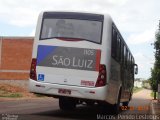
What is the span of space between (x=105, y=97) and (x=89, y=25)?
96.1 inches

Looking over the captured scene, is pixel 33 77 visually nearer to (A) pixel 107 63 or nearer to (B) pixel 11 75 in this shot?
(A) pixel 107 63

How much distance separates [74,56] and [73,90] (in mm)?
1111

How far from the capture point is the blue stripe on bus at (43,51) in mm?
15406

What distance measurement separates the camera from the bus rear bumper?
48.7 ft

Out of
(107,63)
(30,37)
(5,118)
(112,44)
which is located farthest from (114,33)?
(30,37)

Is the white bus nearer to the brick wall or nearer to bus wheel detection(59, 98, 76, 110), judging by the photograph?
bus wheel detection(59, 98, 76, 110)

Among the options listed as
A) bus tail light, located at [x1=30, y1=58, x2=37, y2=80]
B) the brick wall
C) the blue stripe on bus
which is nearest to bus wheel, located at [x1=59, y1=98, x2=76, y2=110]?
bus tail light, located at [x1=30, y1=58, x2=37, y2=80]

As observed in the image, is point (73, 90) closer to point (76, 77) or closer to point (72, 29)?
point (76, 77)

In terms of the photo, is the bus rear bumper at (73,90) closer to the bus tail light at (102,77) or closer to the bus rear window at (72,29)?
the bus tail light at (102,77)

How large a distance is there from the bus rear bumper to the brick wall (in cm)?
4542

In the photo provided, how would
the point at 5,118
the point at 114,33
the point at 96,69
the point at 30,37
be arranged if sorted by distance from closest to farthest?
the point at 5,118
the point at 96,69
the point at 114,33
the point at 30,37

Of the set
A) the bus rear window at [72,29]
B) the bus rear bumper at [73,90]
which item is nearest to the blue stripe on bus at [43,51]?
the bus rear window at [72,29]

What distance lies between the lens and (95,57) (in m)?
15.0

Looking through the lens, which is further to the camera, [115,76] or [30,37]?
[30,37]
